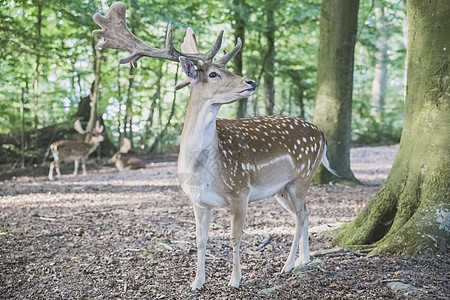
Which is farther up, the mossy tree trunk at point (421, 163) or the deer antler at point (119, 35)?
the deer antler at point (119, 35)

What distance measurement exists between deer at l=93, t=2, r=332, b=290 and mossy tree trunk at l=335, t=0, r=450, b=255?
81 centimetres

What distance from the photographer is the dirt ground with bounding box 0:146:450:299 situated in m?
3.24

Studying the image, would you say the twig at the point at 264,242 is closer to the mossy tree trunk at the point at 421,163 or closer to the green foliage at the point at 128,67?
the mossy tree trunk at the point at 421,163

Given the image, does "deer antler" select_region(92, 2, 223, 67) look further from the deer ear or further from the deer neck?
the deer neck

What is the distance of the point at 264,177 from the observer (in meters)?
3.69

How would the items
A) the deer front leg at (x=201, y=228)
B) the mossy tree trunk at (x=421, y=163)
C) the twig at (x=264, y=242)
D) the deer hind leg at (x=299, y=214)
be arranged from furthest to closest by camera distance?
the twig at (x=264, y=242) → the deer hind leg at (x=299, y=214) → the mossy tree trunk at (x=421, y=163) → the deer front leg at (x=201, y=228)

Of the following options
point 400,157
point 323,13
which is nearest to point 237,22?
point 323,13

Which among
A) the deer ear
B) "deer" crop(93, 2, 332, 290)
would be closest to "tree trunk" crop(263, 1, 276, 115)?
"deer" crop(93, 2, 332, 290)

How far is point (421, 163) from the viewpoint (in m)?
3.97

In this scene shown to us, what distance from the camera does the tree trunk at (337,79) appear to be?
824cm

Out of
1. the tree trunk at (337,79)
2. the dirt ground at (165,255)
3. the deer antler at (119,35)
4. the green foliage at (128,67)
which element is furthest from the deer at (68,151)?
the deer antler at (119,35)

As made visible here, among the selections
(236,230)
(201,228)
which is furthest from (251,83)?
(201,228)

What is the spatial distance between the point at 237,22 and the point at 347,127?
16.8 ft

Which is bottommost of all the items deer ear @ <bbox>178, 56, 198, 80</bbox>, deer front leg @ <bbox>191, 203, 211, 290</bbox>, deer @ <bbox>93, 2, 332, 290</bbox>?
deer front leg @ <bbox>191, 203, 211, 290</bbox>
